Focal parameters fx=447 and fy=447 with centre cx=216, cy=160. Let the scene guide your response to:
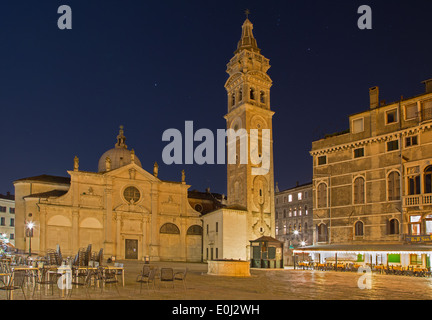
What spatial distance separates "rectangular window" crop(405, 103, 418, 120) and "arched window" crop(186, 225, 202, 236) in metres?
28.0

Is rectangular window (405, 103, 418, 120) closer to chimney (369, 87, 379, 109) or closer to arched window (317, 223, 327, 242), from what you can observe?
chimney (369, 87, 379, 109)

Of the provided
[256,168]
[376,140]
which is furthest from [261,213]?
[376,140]

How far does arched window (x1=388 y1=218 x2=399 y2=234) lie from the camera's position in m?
35.2

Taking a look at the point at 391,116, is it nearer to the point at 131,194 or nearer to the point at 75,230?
the point at 131,194

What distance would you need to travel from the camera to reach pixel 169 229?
52.8 meters

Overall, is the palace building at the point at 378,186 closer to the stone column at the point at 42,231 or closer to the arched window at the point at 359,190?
the arched window at the point at 359,190

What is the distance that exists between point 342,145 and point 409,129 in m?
6.58

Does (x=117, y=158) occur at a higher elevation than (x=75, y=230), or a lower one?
higher

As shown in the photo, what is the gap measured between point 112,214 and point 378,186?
27906 millimetres

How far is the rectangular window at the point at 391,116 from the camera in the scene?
3656 centimetres

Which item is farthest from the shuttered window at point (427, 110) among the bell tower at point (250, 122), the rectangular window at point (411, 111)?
the bell tower at point (250, 122)

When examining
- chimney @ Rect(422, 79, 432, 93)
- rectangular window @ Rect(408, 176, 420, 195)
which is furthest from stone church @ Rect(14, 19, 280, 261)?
chimney @ Rect(422, 79, 432, 93)

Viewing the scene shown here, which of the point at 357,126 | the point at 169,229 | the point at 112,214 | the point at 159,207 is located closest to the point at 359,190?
the point at 357,126
